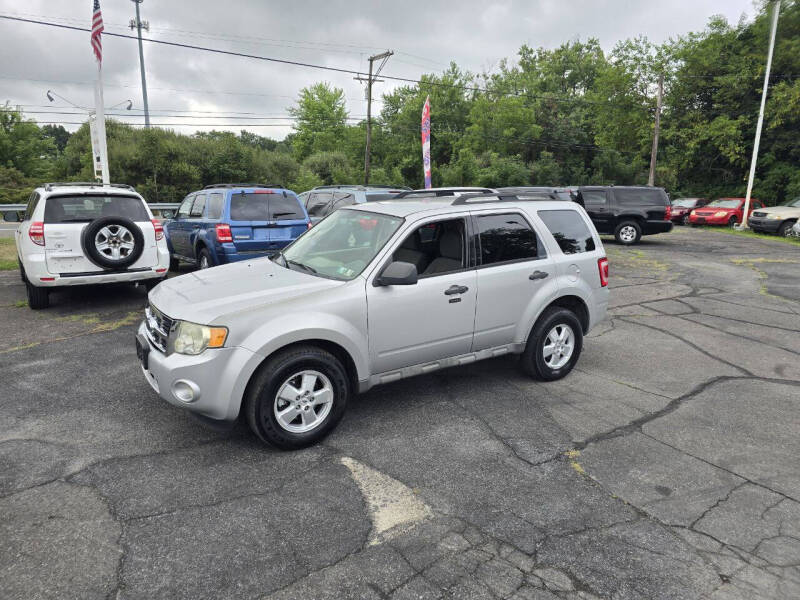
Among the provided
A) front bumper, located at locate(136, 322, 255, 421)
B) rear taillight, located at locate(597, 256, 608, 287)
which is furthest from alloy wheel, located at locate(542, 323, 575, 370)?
front bumper, located at locate(136, 322, 255, 421)

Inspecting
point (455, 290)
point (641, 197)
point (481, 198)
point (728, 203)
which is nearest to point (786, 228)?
point (728, 203)

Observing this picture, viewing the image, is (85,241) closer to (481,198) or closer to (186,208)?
(186,208)

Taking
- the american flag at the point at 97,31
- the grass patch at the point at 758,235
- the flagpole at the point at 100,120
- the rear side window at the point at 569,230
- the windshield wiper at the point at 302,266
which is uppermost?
the american flag at the point at 97,31

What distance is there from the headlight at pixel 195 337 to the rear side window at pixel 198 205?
21.4ft

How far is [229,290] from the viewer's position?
13.3 feet

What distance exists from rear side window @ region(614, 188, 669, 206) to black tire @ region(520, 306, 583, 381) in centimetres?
1413

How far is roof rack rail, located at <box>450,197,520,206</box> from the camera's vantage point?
15.9ft

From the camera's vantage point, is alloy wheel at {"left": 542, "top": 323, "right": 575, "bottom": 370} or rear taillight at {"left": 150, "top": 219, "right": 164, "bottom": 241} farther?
rear taillight at {"left": 150, "top": 219, "right": 164, "bottom": 241}

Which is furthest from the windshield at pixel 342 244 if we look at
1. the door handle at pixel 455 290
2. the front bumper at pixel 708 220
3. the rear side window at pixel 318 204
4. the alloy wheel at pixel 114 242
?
the front bumper at pixel 708 220

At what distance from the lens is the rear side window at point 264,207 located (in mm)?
8992

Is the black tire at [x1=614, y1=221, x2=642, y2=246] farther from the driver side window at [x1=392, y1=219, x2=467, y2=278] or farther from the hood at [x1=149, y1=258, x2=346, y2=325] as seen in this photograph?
the hood at [x1=149, y1=258, x2=346, y2=325]

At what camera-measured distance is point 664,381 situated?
5.46 meters

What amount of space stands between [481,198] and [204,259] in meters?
6.11

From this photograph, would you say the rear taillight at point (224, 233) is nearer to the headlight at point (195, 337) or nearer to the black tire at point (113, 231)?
the black tire at point (113, 231)
